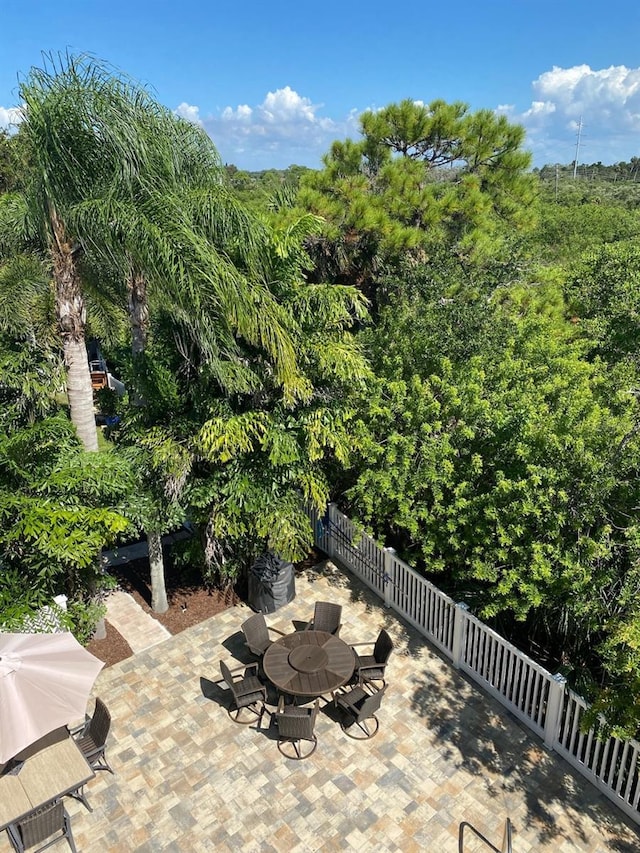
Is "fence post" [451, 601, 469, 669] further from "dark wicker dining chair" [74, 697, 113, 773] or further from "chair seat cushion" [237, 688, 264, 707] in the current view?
"dark wicker dining chair" [74, 697, 113, 773]

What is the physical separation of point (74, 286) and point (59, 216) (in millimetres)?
913

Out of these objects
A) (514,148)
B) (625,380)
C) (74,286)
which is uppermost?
(514,148)

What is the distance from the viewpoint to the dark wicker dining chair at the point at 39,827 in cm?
562

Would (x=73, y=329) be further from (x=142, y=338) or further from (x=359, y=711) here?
(x=359, y=711)

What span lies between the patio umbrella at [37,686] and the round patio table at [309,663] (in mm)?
2542

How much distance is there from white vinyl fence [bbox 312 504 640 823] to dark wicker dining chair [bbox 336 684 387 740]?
1577 mm

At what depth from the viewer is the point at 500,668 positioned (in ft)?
26.0

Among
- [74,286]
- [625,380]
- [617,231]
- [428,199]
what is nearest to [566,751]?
[625,380]

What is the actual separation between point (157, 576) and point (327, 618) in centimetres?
311

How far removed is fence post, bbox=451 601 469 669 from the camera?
8172mm

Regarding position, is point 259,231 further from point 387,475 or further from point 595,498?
point 595,498

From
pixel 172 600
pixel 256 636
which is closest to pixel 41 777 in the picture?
pixel 256 636

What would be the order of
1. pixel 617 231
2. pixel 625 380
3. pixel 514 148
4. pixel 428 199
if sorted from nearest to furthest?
pixel 625 380 → pixel 428 199 → pixel 514 148 → pixel 617 231

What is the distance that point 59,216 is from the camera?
713cm
